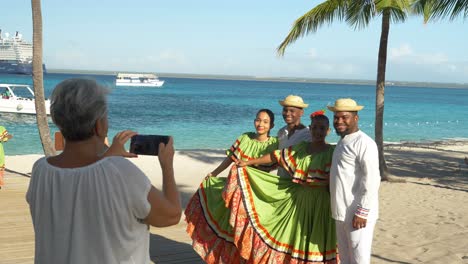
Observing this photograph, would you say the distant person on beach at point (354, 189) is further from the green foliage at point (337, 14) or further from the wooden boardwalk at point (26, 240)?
the green foliage at point (337, 14)

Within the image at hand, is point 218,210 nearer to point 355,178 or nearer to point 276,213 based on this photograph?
point 276,213

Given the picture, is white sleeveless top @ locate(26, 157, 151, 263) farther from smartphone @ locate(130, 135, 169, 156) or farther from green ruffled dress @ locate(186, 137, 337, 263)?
green ruffled dress @ locate(186, 137, 337, 263)

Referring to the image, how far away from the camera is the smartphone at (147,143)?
7.66 ft

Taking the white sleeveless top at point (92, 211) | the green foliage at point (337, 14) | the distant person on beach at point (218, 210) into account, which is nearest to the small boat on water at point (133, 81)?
the green foliage at point (337, 14)

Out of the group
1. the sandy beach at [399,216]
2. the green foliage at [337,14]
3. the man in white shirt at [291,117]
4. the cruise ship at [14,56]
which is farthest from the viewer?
the cruise ship at [14,56]

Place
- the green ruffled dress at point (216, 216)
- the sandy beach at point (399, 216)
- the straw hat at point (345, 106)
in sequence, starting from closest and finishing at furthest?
1. the straw hat at point (345, 106)
2. the green ruffled dress at point (216, 216)
3. the sandy beach at point (399, 216)

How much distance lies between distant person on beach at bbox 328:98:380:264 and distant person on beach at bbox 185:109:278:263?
3.84 feet

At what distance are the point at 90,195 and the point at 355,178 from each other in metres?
A: 2.91

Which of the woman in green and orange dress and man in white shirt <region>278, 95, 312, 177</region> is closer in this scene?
the woman in green and orange dress

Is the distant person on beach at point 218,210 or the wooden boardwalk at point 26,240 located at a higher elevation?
the distant person on beach at point 218,210

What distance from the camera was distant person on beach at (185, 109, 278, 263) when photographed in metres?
5.55

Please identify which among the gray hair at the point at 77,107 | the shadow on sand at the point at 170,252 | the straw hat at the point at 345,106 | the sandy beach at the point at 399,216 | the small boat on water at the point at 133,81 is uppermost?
the gray hair at the point at 77,107

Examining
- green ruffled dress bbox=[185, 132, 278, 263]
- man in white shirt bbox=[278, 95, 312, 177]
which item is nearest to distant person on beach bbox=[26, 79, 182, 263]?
green ruffled dress bbox=[185, 132, 278, 263]

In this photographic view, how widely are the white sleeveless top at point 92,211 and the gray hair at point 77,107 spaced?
0.45ft
